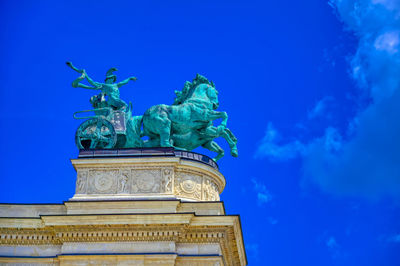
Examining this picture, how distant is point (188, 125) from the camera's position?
78.4ft

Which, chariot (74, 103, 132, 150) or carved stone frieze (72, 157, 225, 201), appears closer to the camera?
carved stone frieze (72, 157, 225, 201)

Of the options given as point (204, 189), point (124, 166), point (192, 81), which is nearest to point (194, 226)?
point (204, 189)

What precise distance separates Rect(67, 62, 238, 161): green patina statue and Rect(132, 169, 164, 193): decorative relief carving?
1.66 metres

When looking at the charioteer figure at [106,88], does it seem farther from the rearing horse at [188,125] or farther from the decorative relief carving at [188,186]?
the decorative relief carving at [188,186]

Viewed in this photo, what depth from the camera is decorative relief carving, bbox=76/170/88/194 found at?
2190cm

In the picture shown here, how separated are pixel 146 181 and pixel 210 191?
265 centimetres

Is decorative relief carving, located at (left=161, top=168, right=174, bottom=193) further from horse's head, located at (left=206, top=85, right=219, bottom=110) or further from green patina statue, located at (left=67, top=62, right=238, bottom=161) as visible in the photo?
horse's head, located at (left=206, top=85, right=219, bottom=110)

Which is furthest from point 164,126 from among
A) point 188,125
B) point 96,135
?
point 96,135

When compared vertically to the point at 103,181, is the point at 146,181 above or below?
below

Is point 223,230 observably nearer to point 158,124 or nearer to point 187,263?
point 187,263

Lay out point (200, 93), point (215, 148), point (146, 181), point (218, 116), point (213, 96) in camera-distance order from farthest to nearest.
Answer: point (213, 96)
point (200, 93)
point (215, 148)
point (218, 116)
point (146, 181)

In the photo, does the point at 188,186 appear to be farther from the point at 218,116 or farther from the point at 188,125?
the point at 218,116

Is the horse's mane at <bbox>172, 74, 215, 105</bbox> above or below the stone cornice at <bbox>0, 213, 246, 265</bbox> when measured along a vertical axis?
above

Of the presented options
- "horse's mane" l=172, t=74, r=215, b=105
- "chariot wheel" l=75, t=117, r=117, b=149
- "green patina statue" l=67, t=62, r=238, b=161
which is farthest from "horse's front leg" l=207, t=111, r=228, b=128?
"chariot wheel" l=75, t=117, r=117, b=149
